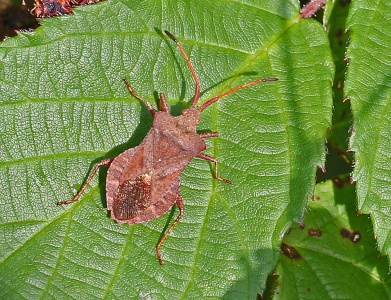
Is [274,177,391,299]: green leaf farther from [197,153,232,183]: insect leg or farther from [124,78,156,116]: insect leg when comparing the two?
[124,78,156,116]: insect leg

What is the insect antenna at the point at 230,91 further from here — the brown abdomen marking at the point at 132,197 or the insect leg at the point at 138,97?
the brown abdomen marking at the point at 132,197

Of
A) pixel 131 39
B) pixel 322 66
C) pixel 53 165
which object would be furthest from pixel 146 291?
pixel 322 66

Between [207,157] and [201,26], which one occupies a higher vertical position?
[201,26]

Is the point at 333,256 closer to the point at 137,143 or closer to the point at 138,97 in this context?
the point at 137,143

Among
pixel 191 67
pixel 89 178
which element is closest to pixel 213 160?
pixel 191 67

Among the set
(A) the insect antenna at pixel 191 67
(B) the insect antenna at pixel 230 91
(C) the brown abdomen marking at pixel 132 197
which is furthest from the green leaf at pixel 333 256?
(A) the insect antenna at pixel 191 67

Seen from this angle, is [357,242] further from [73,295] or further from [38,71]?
[38,71]
